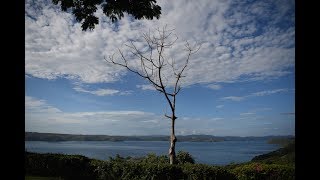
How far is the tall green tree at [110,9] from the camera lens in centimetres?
507

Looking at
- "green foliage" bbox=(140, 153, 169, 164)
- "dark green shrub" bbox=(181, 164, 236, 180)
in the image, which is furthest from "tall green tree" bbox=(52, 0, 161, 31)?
"green foliage" bbox=(140, 153, 169, 164)

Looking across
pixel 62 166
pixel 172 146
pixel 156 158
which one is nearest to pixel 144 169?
pixel 172 146

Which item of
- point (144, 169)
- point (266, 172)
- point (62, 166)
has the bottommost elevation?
point (62, 166)

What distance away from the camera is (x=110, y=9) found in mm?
5266

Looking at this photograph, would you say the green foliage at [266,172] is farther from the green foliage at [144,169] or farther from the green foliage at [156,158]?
the green foliage at [156,158]

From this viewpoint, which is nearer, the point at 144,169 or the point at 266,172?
the point at 266,172

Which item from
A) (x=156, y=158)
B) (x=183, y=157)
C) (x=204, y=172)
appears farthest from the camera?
(x=183, y=157)

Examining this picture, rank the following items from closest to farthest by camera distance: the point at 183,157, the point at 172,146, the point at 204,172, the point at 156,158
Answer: the point at 204,172
the point at 172,146
the point at 156,158
the point at 183,157

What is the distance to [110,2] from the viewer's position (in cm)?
523

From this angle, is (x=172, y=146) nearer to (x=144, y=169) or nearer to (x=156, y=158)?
(x=156, y=158)
